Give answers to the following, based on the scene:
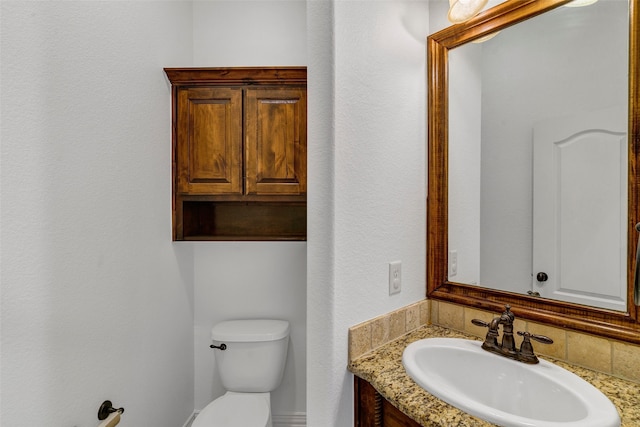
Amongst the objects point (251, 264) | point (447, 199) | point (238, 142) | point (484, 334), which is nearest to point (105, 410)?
point (251, 264)

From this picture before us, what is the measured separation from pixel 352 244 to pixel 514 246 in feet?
2.00

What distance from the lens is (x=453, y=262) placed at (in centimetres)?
119

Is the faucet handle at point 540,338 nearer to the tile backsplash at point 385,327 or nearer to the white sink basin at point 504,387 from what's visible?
the white sink basin at point 504,387

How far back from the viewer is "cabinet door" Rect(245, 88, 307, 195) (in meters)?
1.63

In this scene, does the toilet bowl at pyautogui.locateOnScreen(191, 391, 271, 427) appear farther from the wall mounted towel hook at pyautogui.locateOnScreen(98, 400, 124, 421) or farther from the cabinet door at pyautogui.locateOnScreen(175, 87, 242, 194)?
the cabinet door at pyautogui.locateOnScreen(175, 87, 242, 194)

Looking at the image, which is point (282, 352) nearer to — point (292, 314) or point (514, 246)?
point (292, 314)

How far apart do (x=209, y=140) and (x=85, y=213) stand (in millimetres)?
762

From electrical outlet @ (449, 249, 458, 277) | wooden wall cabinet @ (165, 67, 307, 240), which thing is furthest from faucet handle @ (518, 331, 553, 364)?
wooden wall cabinet @ (165, 67, 307, 240)

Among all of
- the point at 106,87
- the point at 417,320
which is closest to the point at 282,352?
the point at 417,320

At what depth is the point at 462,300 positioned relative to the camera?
1.12 m

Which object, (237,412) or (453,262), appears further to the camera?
(237,412)

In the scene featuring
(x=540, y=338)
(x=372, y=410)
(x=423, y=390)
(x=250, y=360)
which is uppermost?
(x=540, y=338)

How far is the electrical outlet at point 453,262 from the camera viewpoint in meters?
1.18

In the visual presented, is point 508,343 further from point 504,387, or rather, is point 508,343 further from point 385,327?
point 385,327
